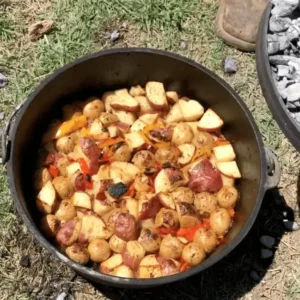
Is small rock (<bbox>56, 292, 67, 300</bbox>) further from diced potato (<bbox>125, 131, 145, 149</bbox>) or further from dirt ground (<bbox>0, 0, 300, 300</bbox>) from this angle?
diced potato (<bbox>125, 131, 145, 149</bbox>)

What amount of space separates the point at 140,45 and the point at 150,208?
114cm

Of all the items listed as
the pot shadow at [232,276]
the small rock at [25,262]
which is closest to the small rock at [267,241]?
the pot shadow at [232,276]

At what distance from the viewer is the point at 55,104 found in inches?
98.7

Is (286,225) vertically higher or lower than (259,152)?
lower

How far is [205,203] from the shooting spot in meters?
2.33

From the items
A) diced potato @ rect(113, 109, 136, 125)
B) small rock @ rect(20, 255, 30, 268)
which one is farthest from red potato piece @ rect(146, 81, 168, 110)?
small rock @ rect(20, 255, 30, 268)

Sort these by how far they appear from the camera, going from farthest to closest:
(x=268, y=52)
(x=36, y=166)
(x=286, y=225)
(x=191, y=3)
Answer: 1. (x=191, y=3)
2. (x=286, y=225)
3. (x=36, y=166)
4. (x=268, y=52)

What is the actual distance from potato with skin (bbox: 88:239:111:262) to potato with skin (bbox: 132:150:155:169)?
357 mm

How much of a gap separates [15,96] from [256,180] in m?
1.32

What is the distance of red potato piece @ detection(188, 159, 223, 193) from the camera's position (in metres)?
2.34

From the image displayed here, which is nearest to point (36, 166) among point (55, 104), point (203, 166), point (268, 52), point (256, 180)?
point (55, 104)

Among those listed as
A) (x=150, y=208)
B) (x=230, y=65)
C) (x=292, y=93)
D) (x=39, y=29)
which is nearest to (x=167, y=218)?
(x=150, y=208)

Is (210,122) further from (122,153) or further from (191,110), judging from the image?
(122,153)

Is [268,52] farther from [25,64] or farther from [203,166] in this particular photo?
[25,64]
